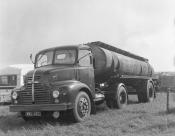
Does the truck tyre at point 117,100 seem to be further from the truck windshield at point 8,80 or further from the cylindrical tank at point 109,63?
the truck windshield at point 8,80

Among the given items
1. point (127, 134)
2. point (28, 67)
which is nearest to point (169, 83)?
point (28, 67)

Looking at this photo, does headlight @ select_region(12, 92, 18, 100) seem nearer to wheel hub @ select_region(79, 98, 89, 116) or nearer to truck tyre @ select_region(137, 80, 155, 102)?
wheel hub @ select_region(79, 98, 89, 116)

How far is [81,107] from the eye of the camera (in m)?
10.7

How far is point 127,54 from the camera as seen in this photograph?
1641cm

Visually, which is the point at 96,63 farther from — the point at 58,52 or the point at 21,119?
the point at 21,119

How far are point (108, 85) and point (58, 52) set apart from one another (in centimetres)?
304

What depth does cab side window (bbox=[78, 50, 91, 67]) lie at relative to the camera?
1170cm

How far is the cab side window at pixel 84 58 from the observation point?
11.7 meters

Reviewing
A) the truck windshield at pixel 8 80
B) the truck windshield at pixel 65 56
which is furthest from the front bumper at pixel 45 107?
the truck windshield at pixel 8 80

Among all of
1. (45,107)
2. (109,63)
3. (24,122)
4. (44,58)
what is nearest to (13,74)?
(109,63)

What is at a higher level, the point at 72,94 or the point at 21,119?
the point at 72,94

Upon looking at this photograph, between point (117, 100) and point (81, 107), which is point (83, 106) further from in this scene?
point (117, 100)

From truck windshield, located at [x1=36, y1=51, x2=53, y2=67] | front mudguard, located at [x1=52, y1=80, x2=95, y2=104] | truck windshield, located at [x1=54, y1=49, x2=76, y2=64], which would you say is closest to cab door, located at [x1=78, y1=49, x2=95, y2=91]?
truck windshield, located at [x1=54, y1=49, x2=76, y2=64]

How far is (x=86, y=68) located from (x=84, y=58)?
1.14 feet
